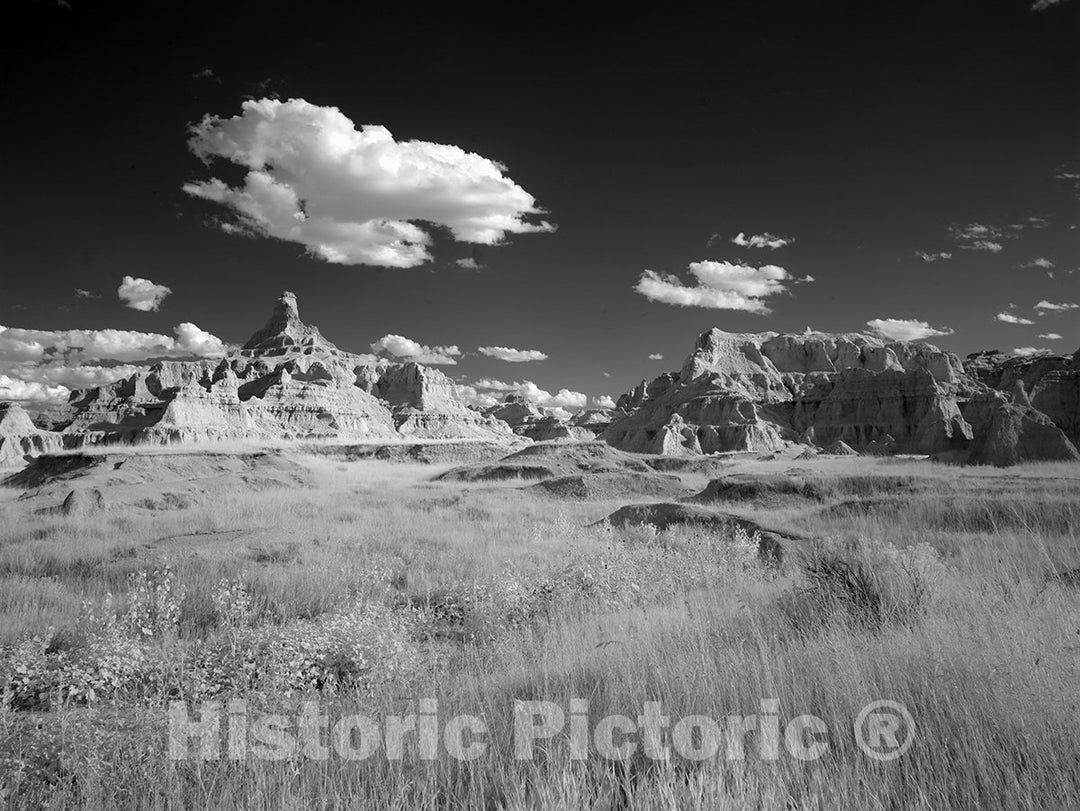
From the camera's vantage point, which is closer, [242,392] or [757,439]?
[757,439]

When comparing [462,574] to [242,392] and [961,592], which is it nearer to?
[961,592]

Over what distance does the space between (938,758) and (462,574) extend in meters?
7.91

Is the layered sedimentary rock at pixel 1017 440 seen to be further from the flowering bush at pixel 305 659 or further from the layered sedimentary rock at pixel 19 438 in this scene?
the layered sedimentary rock at pixel 19 438

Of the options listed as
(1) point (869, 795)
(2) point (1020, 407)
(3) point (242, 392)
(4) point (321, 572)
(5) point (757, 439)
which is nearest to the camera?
(1) point (869, 795)

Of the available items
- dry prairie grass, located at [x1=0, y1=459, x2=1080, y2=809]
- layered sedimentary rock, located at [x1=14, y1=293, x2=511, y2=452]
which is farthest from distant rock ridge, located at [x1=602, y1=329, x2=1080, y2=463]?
layered sedimentary rock, located at [x1=14, y1=293, x2=511, y2=452]

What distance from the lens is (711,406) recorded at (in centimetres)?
11138

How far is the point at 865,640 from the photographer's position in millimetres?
4316

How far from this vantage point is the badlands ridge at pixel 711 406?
243 feet

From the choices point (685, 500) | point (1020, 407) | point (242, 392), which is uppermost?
point (242, 392)

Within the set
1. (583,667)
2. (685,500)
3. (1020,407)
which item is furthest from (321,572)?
(1020,407)

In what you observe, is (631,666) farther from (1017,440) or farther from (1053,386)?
(1053,386)

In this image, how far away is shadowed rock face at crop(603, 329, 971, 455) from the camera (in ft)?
285

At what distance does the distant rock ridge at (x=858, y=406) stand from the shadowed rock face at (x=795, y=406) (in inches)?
8.6

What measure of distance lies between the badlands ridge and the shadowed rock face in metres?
0.31
